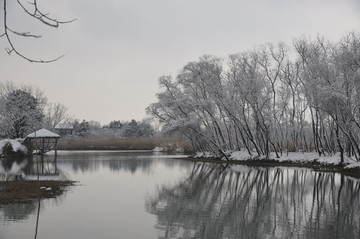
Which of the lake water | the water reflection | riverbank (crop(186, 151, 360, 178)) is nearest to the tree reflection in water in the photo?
the lake water

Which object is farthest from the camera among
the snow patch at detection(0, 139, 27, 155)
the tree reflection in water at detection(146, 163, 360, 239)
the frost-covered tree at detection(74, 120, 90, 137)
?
the frost-covered tree at detection(74, 120, 90, 137)

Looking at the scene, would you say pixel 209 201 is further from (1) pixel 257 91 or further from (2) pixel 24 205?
(1) pixel 257 91

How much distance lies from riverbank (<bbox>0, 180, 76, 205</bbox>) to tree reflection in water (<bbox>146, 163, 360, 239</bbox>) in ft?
15.6

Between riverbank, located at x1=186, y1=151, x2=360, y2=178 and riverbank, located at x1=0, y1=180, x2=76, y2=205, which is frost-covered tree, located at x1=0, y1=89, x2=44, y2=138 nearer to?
riverbank, located at x1=186, y1=151, x2=360, y2=178

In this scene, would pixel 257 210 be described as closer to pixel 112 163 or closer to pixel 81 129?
pixel 112 163

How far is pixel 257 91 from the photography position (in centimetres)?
4403

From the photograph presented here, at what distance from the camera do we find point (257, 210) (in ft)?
47.5

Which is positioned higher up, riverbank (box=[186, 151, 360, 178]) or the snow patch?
the snow patch

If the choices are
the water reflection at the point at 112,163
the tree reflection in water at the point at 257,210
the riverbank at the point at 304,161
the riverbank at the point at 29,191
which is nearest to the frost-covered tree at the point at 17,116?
the water reflection at the point at 112,163

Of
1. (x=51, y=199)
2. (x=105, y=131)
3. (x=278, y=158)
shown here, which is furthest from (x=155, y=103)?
(x=105, y=131)

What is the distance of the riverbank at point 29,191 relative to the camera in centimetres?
1593

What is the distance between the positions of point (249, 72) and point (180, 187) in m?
26.5

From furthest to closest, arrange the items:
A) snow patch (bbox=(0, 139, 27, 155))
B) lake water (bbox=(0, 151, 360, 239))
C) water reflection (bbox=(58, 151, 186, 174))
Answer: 1. snow patch (bbox=(0, 139, 27, 155))
2. water reflection (bbox=(58, 151, 186, 174))
3. lake water (bbox=(0, 151, 360, 239))

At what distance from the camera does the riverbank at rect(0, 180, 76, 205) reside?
15.9 metres
